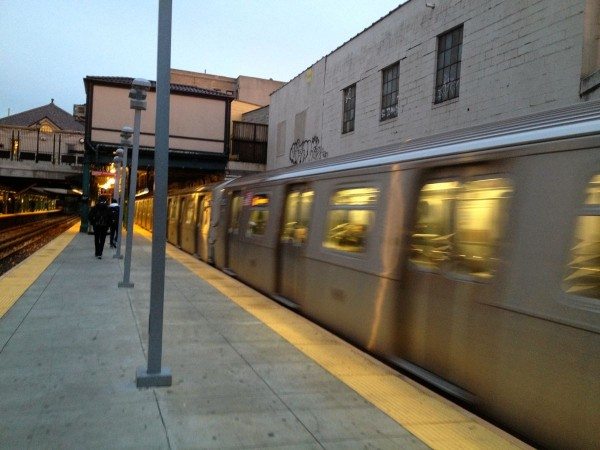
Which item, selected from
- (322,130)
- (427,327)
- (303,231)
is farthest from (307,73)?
(427,327)

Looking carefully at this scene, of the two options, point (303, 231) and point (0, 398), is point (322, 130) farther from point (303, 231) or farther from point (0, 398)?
point (0, 398)

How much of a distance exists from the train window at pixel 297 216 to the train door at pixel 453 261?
277cm

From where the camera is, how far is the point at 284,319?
7438mm

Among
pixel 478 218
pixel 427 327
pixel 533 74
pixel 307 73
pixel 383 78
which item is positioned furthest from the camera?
pixel 307 73

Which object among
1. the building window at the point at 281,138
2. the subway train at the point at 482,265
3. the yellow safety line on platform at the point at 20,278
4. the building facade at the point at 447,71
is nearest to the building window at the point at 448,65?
the building facade at the point at 447,71

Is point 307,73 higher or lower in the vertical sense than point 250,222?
higher

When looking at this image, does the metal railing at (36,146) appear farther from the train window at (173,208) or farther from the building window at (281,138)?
the building window at (281,138)

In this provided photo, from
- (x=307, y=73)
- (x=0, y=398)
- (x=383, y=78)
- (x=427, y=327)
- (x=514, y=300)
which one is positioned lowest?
(x=0, y=398)

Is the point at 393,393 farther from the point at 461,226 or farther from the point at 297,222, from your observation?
the point at 297,222

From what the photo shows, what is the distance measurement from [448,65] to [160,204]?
32.7ft

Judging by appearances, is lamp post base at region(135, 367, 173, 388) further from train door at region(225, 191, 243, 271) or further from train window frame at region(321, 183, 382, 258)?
train door at region(225, 191, 243, 271)

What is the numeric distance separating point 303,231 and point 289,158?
47.2ft

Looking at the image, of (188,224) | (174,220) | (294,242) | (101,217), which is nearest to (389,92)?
(188,224)

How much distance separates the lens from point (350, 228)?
21.3ft
